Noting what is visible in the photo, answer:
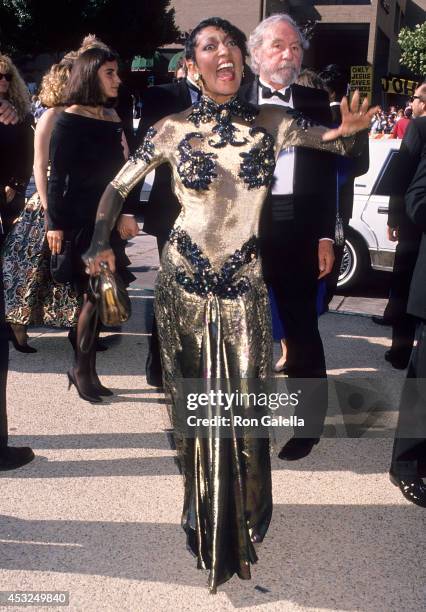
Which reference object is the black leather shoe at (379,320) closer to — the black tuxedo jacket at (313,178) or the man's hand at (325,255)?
the man's hand at (325,255)

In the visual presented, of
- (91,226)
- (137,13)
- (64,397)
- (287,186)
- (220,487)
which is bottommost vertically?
(64,397)

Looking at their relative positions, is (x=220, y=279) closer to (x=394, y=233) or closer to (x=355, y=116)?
(x=355, y=116)

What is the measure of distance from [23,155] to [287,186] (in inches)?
61.5

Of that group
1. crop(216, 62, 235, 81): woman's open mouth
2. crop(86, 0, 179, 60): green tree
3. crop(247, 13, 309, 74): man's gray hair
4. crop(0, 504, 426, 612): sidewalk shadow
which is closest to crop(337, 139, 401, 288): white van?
crop(247, 13, 309, 74): man's gray hair

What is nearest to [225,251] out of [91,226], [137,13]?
[91,226]

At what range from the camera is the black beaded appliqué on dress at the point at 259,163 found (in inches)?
112

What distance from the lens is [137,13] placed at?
94.6ft

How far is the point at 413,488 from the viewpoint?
363cm

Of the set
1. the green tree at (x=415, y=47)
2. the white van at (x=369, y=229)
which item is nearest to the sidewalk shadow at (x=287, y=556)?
the white van at (x=369, y=229)

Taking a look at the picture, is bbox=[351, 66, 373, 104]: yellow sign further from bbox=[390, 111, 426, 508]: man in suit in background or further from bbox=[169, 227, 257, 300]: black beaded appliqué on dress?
bbox=[169, 227, 257, 300]: black beaded appliqué on dress

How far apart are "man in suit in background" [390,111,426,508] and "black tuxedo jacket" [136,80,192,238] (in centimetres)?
129

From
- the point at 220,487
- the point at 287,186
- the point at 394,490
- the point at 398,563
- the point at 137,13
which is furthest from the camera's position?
the point at 137,13

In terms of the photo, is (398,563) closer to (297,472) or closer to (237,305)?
(297,472)

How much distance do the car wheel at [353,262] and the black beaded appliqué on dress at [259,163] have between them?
553cm
